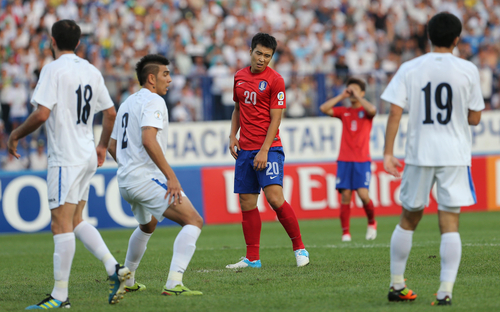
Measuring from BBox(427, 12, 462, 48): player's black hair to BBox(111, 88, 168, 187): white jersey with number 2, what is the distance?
7.23 feet

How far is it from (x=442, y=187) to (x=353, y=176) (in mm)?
5302

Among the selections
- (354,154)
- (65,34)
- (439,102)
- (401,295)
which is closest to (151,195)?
(65,34)

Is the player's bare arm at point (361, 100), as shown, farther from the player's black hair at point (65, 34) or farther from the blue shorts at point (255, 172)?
the player's black hair at point (65, 34)

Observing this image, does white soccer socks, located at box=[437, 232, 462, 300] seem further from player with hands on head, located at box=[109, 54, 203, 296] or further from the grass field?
player with hands on head, located at box=[109, 54, 203, 296]

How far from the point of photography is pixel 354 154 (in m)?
10.1

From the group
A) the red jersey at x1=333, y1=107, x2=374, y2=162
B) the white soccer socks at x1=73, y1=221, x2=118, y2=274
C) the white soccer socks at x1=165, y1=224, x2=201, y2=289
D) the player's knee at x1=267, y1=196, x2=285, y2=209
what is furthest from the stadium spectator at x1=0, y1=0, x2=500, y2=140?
the white soccer socks at x1=165, y1=224, x2=201, y2=289

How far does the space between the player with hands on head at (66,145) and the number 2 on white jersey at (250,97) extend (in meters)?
2.16

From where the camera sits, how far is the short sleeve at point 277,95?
6859 mm

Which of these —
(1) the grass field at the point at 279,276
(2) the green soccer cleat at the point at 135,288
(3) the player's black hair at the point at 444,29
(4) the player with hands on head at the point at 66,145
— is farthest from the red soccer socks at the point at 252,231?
(3) the player's black hair at the point at 444,29

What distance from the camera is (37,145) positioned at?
584 inches

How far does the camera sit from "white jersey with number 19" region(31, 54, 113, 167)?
4.91 m

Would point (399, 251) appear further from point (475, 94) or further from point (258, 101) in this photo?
point (258, 101)

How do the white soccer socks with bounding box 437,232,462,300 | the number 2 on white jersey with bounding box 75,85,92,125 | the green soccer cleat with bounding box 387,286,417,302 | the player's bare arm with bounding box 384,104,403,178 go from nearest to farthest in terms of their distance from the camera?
1. the white soccer socks with bounding box 437,232,462,300
2. the player's bare arm with bounding box 384,104,403,178
3. the green soccer cleat with bounding box 387,286,417,302
4. the number 2 on white jersey with bounding box 75,85,92,125

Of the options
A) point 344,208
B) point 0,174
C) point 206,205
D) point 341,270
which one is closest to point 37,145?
point 0,174
